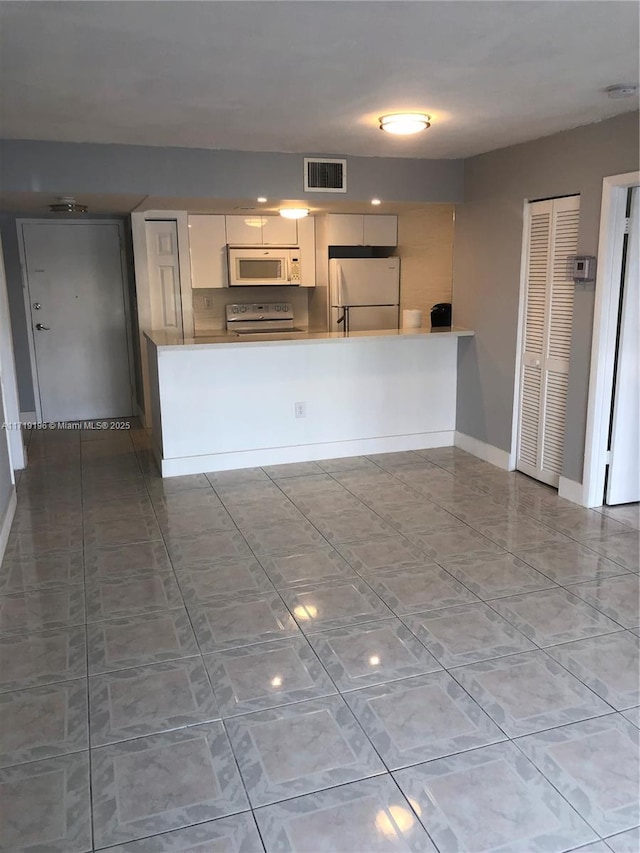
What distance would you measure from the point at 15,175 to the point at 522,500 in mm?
3681

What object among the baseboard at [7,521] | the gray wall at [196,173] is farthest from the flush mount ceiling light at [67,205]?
the baseboard at [7,521]

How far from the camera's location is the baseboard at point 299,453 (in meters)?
4.78

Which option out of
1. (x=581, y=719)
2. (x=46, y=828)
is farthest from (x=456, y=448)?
(x=46, y=828)

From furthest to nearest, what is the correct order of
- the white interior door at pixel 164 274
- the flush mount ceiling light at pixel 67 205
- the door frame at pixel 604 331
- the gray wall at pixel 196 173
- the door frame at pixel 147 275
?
the white interior door at pixel 164 274, the door frame at pixel 147 275, the flush mount ceiling light at pixel 67 205, the gray wall at pixel 196 173, the door frame at pixel 604 331

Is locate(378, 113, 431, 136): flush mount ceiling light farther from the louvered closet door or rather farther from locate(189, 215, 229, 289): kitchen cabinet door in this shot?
locate(189, 215, 229, 289): kitchen cabinet door

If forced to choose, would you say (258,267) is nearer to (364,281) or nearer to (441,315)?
(364,281)

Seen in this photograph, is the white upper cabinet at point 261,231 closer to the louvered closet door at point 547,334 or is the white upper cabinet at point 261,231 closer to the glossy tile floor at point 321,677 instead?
the louvered closet door at point 547,334

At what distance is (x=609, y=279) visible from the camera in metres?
3.69

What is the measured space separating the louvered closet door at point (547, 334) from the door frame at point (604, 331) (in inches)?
10.3

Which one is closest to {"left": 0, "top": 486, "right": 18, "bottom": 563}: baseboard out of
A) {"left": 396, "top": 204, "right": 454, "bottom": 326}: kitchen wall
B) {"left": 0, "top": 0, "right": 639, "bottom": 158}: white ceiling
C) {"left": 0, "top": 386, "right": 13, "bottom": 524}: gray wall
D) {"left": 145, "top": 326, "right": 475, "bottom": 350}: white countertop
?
{"left": 0, "top": 386, "right": 13, "bottom": 524}: gray wall

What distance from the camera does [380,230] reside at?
6477mm

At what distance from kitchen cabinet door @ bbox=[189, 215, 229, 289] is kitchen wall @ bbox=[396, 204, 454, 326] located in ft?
5.72

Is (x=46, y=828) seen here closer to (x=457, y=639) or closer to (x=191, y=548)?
(x=457, y=639)

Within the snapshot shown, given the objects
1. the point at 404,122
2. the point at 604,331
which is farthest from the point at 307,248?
the point at 604,331
